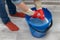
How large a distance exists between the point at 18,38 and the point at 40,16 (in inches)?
13.0

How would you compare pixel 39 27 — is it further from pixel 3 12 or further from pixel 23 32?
pixel 3 12

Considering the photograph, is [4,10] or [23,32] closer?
[4,10]

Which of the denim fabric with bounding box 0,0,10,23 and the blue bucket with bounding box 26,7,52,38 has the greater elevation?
the denim fabric with bounding box 0,0,10,23

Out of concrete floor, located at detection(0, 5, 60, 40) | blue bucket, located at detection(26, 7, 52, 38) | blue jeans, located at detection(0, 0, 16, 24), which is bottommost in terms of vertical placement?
concrete floor, located at detection(0, 5, 60, 40)

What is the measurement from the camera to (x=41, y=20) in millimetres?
1508

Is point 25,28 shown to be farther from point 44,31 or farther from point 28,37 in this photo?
point 44,31

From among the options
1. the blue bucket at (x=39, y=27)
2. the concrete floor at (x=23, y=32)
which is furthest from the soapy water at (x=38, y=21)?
the concrete floor at (x=23, y=32)

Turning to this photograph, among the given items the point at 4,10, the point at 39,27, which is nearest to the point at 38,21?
the point at 39,27

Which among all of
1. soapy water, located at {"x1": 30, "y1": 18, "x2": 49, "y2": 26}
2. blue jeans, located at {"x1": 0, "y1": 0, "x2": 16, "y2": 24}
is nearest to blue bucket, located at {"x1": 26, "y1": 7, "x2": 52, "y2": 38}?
soapy water, located at {"x1": 30, "y1": 18, "x2": 49, "y2": 26}

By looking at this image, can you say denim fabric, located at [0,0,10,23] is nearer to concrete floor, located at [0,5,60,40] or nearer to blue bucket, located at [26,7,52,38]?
concrete floor, located at [0,5,60,40]

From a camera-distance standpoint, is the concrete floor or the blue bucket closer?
the blue bucket

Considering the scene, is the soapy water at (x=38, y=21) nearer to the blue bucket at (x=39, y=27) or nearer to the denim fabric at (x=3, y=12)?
the blue bucket at (x=39, y=27)

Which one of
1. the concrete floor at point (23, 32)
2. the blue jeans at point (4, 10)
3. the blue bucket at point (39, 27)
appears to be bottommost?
the concrete floor at point (23, 32)

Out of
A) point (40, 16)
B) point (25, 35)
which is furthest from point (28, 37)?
point (40, 16)
